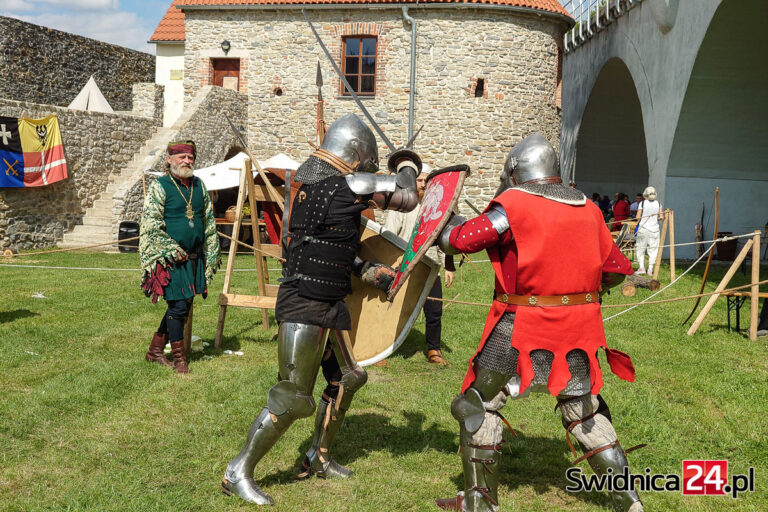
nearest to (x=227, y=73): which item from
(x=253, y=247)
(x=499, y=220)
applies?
(x=253, y=247)

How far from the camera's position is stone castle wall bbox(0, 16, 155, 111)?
18656 mm

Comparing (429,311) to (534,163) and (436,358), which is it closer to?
(436,358)

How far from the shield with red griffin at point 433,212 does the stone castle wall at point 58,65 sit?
1856cm

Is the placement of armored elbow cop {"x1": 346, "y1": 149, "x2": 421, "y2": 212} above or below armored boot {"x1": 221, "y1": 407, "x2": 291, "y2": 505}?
above

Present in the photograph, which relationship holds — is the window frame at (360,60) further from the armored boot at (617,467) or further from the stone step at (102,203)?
the armored boot at (617,467)

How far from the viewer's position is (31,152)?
13.3 m

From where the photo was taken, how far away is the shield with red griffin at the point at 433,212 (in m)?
3.11

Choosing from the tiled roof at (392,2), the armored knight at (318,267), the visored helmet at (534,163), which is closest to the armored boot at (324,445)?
the armored knight at (318,267)

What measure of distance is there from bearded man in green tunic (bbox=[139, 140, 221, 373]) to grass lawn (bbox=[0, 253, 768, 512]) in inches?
22.5

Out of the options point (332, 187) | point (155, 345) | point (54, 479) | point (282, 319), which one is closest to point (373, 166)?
point (332, 187)

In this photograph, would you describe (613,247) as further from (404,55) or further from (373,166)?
(404,55)

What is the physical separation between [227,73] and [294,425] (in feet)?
53.7

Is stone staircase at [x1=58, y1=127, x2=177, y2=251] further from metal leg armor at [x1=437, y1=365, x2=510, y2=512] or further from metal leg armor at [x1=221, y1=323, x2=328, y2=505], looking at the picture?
metal leg armor at [x1=437, y1=365, x2=510, y2=512]

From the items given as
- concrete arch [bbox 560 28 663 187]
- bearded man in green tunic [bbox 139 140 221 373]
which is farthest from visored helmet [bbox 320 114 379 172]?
concrete arch [bbox 560 28 663 187]
